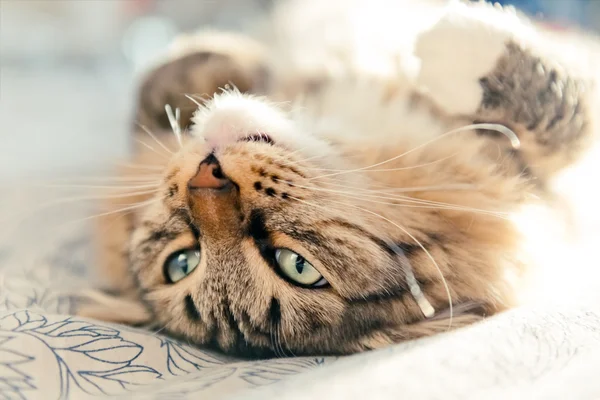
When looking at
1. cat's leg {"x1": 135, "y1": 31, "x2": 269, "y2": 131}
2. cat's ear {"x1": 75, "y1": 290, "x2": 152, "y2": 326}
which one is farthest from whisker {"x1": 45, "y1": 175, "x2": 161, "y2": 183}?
cat's ear {"x1": 75, "y1": 290, "x2": 152, "y2": 326}

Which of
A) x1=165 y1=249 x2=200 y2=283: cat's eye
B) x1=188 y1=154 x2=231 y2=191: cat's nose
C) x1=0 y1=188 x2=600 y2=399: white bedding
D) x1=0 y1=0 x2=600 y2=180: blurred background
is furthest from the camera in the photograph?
x1=0 y1=0 x2=600 y2=180: blurred background

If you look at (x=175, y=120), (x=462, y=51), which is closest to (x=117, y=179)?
(x=175, y=120)

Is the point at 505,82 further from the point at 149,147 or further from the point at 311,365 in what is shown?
the point at 149,147

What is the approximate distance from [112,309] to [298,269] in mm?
408

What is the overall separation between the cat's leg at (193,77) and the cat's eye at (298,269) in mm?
375

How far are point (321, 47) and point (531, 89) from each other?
582mm

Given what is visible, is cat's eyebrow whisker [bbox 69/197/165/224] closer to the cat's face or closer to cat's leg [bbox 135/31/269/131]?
the cat's face

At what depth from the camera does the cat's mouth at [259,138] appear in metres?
0.87

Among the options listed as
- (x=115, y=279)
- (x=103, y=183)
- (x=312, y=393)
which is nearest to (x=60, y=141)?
(x=103, y=183)

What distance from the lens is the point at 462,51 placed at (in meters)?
0.96

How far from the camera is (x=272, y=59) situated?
4.54 ft

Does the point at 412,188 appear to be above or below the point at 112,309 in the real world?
above

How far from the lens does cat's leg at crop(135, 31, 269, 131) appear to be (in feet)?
3.73

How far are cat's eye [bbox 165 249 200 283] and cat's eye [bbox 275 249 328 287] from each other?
17 cm
